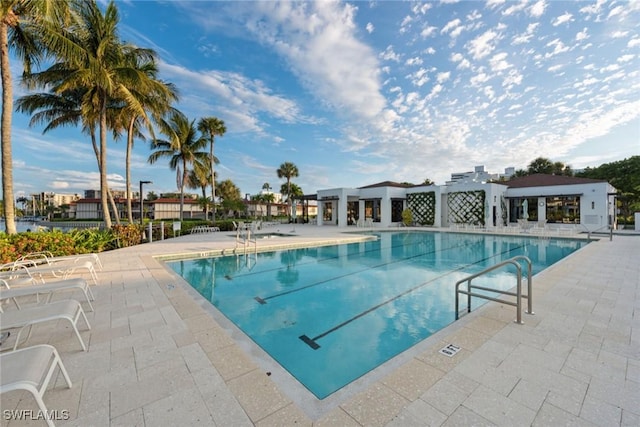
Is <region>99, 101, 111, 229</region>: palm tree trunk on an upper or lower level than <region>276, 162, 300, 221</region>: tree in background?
lower

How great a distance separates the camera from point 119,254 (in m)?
8.77

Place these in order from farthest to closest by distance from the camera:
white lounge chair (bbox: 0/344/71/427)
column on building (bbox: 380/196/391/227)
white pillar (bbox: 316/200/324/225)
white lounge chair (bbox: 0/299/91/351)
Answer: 1. white pillar (bbox: 316/200/324/225)
2. column on building (bbox: 380/196/391/227)
3. white lounge chair (bbox: 0/299/91/351)
4. white lounge chair (bbox: 0/344/71/427)

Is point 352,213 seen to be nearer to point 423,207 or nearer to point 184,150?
point 423,207

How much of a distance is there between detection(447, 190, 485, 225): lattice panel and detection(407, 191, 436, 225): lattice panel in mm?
1388

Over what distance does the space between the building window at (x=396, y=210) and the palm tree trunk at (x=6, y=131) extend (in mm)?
22044

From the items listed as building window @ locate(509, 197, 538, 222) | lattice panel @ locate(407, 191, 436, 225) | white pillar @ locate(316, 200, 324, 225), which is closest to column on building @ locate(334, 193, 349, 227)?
white pillar @ locate(316, 200, 324, 225)

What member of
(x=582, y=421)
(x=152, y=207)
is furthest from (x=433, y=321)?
(x=152, y=207)

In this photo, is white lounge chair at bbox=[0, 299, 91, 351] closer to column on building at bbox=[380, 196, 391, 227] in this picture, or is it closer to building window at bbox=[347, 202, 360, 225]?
column on building at bbox=[380, 196, 391, 227]

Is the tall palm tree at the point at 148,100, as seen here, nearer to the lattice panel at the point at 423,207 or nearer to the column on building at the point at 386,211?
the column on building at the point at 386,211

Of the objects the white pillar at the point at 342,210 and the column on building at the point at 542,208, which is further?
the white pillar at the point at 342,210

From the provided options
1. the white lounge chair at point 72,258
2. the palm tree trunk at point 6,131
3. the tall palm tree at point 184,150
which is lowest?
the white lounge chair at point 72,258

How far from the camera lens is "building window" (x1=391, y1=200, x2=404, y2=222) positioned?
76.1 feet

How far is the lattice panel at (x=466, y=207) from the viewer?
1925 cm

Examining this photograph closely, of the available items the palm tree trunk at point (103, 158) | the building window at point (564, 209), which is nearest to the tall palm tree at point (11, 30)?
the palm tree trunk at point (103, 158)
